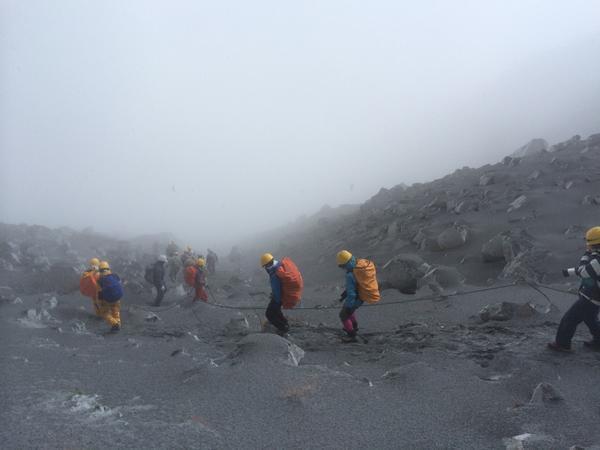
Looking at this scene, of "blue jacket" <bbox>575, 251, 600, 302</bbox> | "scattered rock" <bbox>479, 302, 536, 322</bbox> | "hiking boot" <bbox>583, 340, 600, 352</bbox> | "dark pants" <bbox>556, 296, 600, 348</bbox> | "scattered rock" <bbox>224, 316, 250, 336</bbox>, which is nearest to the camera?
"blue jacket" <bbox>575, 251, 600, 302</bbox>

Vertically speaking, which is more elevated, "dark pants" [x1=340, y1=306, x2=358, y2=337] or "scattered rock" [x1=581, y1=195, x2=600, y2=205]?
"scattered rock" [x1=581, y1=195, x2=600, y2=205]

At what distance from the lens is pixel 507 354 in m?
6.41

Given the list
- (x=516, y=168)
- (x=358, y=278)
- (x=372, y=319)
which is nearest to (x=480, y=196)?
(x=516, y=168)

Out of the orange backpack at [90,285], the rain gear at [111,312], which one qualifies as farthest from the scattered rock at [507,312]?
the orange backpack at [90,285]

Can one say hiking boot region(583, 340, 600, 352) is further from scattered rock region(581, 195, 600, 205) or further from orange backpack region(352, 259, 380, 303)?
scattered rock region(581, 195, 600, 205)

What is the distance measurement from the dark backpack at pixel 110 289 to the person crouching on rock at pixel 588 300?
8.11 m

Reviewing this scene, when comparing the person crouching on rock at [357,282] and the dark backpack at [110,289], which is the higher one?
the dark backpack at [110,289]

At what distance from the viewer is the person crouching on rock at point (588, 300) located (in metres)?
5.92

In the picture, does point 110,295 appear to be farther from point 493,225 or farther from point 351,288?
point 493,225

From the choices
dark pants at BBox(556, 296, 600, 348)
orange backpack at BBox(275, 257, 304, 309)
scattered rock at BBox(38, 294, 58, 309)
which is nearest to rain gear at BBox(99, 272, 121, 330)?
scattered rock at BBox(38, 294, 58, 309)

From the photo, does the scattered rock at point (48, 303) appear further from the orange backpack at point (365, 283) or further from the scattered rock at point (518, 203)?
the scattered rock at point (518, 203)

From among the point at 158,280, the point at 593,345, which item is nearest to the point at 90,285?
the point at 158,280

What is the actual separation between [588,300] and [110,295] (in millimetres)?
8606

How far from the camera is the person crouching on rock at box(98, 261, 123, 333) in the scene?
934 cm
